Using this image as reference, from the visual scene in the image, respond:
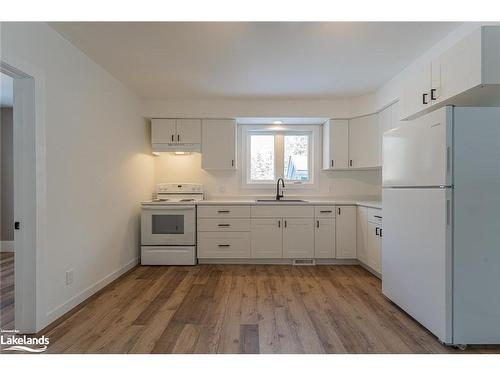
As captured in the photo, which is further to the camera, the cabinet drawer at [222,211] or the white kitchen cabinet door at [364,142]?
the cabinet drawer at [222,211]

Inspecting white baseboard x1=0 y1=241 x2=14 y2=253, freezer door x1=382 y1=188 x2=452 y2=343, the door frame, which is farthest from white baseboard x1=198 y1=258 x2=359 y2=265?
white baseboard x1=0 y1=241 x2=14 y2=253

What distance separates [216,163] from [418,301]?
3014mm

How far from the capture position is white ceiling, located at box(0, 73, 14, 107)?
323 cm

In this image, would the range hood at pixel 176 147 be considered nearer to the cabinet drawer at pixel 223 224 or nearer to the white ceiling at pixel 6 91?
Result: the cabinet drawer at pixel 223 224

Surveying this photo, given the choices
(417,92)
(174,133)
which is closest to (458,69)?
(417,92)

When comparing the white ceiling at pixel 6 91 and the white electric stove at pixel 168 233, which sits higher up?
the white ceiling at pixel 6 91

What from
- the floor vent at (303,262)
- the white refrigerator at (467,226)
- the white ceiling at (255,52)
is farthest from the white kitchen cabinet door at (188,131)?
the white refrigerator at (467,226)

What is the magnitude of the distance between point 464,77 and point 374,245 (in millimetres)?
2058

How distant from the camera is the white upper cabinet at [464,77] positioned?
1.82 meters

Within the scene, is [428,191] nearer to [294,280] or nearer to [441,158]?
[441,158]

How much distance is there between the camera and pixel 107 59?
2779mm

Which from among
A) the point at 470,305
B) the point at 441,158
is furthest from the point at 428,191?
the point at 470,305
